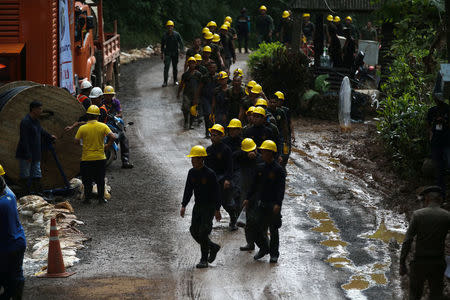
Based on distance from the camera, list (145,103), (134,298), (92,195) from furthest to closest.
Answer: (145,103), (92,195), (134,298)

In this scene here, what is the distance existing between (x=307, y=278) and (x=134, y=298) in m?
A: 2.33

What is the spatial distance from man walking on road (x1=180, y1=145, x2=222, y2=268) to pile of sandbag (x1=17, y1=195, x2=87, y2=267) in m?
1.78

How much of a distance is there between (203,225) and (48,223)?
10.7 feet

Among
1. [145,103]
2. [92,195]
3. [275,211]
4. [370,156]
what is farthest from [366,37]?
[275,211]

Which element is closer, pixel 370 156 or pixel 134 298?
pixel 134 298

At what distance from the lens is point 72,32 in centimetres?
1920

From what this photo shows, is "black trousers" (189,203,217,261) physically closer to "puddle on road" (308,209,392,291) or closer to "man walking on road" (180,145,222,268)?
"man walking on road" (180,145,222,268)

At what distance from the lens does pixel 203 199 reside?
35.5 ft

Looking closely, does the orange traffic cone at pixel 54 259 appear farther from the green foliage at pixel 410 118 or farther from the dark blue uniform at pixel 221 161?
the green foliage at pixel 410 118

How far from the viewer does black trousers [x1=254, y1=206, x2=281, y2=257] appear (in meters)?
10.9

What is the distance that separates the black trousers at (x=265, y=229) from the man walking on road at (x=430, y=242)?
250 centimetres

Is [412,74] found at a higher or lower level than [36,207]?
higher

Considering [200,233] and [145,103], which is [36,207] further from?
[145,103]

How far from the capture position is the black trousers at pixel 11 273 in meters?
8.20
